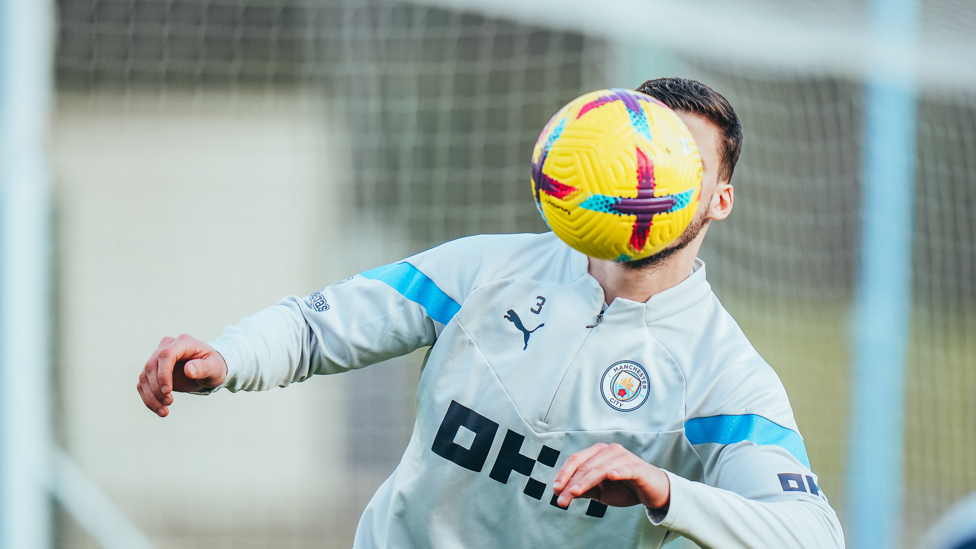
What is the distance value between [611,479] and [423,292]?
0.94m

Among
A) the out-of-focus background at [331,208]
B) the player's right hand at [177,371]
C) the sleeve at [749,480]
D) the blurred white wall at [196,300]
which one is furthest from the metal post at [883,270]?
the player's right hand at [177,371]

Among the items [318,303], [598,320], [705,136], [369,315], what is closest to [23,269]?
[318,303]

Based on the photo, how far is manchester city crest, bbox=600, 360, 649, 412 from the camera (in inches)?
93.0

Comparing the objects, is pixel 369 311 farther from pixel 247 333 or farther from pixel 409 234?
pixel 409 234

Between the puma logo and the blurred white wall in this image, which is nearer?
the puma logo

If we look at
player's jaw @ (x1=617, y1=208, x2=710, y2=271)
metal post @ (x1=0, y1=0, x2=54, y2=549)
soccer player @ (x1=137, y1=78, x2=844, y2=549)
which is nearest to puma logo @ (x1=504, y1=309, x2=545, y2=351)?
soccer player @ (x1=137, y1=78, x2=844, y2=549)

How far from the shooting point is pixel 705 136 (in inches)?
92.2

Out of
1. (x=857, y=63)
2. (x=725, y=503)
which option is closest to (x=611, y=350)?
(x=725, y=503)

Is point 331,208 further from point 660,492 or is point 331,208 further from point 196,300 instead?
point 660,492

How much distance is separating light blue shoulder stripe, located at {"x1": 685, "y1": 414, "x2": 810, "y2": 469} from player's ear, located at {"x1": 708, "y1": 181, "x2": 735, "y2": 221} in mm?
527

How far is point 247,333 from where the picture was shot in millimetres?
2352

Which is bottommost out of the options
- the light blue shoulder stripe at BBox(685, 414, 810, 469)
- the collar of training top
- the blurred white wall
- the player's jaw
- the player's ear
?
the blurred white wall

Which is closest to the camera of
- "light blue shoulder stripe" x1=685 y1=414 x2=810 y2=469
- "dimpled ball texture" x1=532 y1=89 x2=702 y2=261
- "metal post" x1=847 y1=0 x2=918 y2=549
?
"dimpled ball texture" x1=532 y1=89 x2=702 y2=261

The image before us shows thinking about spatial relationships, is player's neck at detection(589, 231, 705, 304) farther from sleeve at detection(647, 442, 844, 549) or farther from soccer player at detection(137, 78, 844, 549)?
sleeve at detection(647, 442, 844, 549)
